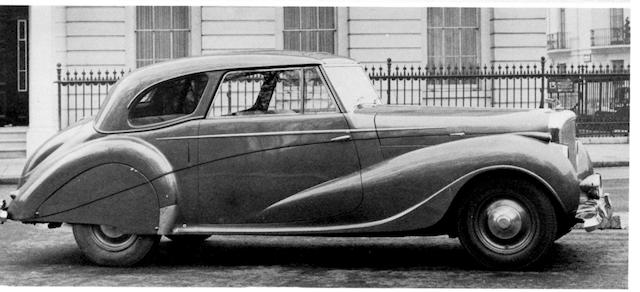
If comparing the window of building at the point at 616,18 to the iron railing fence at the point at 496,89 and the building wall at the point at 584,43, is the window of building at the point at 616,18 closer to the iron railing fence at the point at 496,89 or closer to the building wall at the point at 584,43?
the building wall at the point at 584,43

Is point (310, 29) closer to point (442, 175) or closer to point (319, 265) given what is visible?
point (319, 265)

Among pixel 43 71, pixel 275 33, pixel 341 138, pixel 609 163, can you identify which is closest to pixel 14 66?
pixel 43 71

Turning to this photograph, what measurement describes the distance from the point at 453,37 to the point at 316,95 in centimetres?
1189

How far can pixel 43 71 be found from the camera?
1689 centimetres

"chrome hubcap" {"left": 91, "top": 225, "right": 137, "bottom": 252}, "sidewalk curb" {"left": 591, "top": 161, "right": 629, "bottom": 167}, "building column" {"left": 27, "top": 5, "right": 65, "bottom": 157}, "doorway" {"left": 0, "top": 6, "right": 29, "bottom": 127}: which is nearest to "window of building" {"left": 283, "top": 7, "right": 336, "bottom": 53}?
"building column" {"left": 27, "top": 5, "right": 65, "bottom": 157}

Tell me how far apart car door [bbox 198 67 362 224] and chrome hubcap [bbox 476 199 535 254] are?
929 mm

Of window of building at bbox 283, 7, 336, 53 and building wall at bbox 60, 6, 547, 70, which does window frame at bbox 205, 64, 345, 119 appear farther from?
window of building at bbox 283, 7, 336, 53

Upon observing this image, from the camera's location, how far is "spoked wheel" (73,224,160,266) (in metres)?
6.86

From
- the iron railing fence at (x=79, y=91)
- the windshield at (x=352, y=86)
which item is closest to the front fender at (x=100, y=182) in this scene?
the windshield at (x=352, y=86)

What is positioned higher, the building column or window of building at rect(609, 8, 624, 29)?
window of building at rect(609, 8, 624, 29)

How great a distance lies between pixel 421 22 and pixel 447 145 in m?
11.5

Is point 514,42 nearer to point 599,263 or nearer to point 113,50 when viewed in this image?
point 113,50

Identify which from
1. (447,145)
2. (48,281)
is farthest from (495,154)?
(48,281)

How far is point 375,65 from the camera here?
57.9 feet
